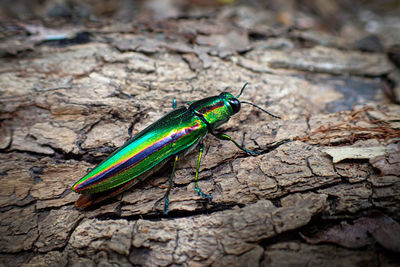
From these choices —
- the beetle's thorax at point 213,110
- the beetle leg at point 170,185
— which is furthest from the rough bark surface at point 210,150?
the beetle's thorax at point 213,110

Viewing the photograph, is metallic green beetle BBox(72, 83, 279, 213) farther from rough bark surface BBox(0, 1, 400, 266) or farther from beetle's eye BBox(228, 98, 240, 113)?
rough bark surface BBox(0, 1, 400, 266)

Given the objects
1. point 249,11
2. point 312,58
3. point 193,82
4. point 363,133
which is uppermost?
point 249,11

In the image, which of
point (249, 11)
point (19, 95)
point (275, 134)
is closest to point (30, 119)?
point (19, 95)

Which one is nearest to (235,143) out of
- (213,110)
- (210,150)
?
(210,150)

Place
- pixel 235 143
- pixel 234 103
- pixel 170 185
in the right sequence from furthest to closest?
1. pixel 234 103
2. pixel 235 143
3. pixel 170 185

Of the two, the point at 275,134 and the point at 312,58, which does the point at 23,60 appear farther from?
the point at 312,58

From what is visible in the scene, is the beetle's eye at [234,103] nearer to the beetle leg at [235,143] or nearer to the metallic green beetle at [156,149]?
the metallic green beetle at [156,149]

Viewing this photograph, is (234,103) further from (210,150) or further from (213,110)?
(210,150)
